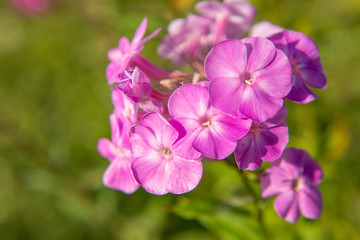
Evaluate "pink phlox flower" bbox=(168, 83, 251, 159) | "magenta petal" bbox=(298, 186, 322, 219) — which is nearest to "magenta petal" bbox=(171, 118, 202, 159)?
"pink phlox flower" bbox=(168, 83, 251, 159)

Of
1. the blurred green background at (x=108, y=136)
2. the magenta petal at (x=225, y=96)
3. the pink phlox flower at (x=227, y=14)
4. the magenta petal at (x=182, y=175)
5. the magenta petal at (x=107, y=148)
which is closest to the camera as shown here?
the magenta petal at (x=225, y=96)

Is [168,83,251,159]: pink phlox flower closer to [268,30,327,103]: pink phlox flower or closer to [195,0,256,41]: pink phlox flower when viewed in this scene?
[268,30,327,103]: pink phlox flower

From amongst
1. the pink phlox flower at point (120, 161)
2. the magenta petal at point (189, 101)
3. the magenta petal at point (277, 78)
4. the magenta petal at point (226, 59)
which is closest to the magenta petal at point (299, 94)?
the magenta petal at point (277, 78)

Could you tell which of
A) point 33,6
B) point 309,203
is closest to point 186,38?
point 309,203

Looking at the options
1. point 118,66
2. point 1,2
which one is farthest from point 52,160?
point 1,2

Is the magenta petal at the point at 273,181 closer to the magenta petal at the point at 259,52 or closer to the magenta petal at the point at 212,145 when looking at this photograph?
the magenta petal at the point at 212,145
